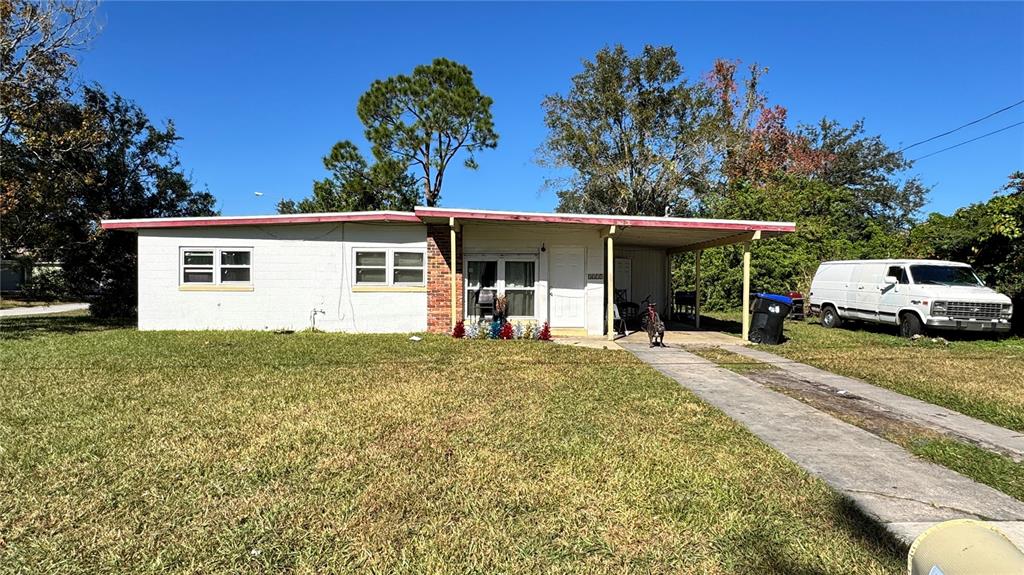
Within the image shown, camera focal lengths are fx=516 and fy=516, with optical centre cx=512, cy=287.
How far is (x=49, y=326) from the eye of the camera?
1378 centimetres

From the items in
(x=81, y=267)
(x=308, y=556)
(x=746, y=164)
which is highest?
(x=746, y=164)

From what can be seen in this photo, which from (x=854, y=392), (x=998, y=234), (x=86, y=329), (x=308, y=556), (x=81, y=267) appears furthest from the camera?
(x=81, y=267)

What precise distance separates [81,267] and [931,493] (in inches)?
819

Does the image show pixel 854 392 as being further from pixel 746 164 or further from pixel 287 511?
pixel 746 164

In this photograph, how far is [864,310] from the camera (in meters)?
13.5

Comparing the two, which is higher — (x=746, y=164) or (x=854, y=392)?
(x=746, y=164)

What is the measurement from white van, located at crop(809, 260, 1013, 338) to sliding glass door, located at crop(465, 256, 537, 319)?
8.68 m

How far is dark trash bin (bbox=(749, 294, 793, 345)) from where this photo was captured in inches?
432

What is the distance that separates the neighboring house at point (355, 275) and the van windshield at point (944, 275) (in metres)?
4.48

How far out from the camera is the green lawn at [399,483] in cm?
263

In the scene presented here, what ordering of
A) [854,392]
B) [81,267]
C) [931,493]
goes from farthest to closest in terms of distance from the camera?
[81,267], [854,392], [931,493]

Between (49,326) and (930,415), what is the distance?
61.6 ft

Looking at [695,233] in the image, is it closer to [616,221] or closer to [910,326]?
[616,221]

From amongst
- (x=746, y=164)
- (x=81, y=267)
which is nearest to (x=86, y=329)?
(x=81, y=267)
